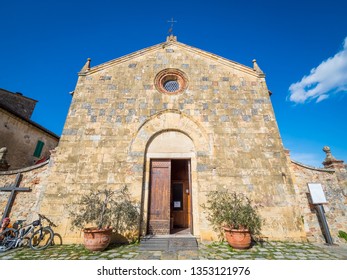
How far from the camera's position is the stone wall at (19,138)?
33.9 ft

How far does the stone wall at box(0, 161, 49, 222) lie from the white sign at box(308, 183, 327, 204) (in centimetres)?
1023

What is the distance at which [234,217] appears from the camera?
5840 millimetres

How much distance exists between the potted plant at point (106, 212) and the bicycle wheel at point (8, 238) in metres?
1.83

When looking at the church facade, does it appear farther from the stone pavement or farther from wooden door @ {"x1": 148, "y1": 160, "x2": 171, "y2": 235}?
the stone pavement

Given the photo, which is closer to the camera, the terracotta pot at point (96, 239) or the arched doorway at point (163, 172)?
the terracotta pot at point (96, 239)

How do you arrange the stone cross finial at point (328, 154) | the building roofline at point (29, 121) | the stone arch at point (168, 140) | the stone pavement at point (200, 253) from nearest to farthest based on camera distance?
the stone pavement at point (200, 253) → the stone arch at point (168, 140) → the stone cross finial at point (328, 154) → the building roofline at point (29, 121)

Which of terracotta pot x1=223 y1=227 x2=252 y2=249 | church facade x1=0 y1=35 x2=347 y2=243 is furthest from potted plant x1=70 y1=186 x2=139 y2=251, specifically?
terracotta pot x1=223 y1=227 x2=252 y2=249

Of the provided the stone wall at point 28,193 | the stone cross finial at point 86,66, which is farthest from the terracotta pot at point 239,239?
the stone cross finial at point 86,66

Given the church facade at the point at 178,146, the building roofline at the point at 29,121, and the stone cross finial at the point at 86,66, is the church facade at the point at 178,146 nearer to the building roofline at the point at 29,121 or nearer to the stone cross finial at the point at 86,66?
the stone cross finial at the point at 86,66

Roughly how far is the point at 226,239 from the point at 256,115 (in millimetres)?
5348

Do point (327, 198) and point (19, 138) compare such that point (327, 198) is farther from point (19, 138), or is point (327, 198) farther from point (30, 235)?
point (19, 138)

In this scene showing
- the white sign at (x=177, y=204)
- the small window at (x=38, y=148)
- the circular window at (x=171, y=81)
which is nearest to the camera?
the circular window at (x=171, y=81)

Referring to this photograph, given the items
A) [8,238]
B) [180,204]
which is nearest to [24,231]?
[8,238]

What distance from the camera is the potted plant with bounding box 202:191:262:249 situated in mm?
5469
